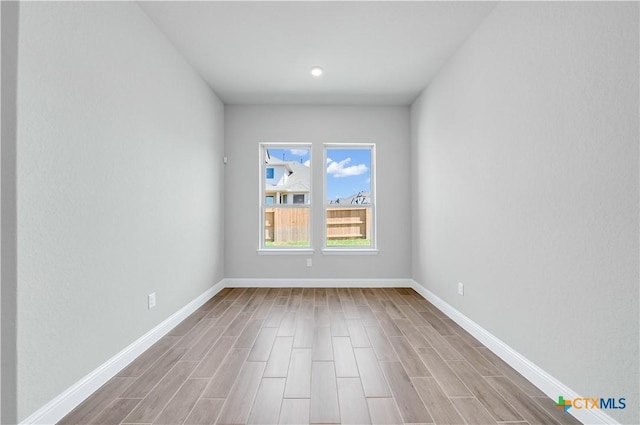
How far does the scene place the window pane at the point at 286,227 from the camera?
4609mm

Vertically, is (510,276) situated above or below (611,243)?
below

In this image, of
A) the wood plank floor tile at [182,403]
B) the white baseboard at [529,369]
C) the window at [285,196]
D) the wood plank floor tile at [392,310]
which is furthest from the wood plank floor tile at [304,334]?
the window at [285,196]

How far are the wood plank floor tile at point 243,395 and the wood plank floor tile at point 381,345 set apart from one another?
0.88 metres

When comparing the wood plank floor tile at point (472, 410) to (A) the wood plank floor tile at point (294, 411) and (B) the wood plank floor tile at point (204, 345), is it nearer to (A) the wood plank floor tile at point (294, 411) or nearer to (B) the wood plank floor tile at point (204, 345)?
(A) the wood plank floor tile at point (294, 411)

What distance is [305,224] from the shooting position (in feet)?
15.1

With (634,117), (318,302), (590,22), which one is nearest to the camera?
(634,117)

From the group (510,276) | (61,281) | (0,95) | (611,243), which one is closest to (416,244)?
(510,276)

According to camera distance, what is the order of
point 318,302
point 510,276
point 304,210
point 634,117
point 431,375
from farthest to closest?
point 304,210 < point 318,302 < point 510,276 < point 431,375 < point 634,117

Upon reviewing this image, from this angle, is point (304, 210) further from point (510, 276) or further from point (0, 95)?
point (0, 95)

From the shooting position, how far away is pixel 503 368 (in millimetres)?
2068

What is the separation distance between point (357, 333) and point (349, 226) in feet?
7.09

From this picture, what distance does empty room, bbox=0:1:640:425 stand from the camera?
4.67ft

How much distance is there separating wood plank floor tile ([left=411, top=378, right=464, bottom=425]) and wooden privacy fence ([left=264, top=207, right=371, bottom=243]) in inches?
112

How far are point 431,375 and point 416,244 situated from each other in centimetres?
246
